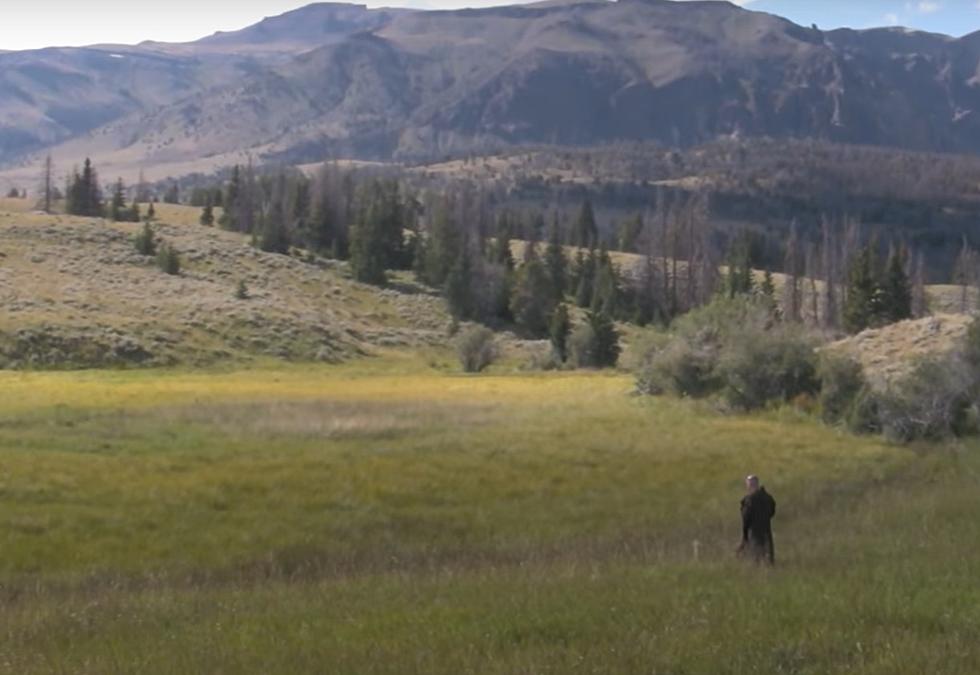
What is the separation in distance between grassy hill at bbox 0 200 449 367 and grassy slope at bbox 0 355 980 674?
29291 mm

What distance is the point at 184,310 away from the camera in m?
88.1

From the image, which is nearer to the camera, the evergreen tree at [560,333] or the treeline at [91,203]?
the evergreen tree at [560,333]

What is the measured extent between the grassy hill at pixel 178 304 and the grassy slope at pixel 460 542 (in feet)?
96.1

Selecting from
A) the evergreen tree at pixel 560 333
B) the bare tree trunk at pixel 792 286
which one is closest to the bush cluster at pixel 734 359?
the evergreen tree at pixel 560 333

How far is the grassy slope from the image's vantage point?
409 inches

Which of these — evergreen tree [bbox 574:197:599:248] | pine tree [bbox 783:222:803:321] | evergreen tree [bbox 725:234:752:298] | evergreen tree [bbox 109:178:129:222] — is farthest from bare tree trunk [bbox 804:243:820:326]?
evergreen tree [bbox 109:178:129:222]

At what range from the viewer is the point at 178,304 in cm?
9044

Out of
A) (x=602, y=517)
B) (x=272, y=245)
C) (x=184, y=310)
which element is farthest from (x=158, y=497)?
(x=272, y=245)

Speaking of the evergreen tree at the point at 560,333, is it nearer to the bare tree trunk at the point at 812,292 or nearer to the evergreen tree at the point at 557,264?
the evergreen tree at the point at 557,264

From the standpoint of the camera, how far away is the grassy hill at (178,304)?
75.1m

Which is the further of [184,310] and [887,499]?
[184,310]

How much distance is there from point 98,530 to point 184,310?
69.7 metres

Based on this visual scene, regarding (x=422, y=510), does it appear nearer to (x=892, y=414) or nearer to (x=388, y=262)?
(x=892, y=414)

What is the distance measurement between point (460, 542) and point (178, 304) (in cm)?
7384
